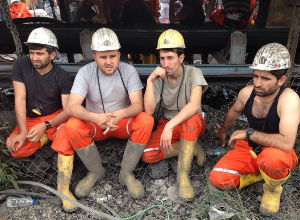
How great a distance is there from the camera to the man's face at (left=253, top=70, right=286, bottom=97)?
8.41 feet

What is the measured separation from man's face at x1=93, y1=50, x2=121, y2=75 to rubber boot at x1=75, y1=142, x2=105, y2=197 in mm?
854

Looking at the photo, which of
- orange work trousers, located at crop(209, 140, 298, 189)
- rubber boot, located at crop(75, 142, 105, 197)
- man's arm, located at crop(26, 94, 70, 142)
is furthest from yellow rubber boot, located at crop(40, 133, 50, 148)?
orange work trousers, located at crop(209, 140, 298, 189)

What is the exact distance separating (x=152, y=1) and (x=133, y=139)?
16.1 ft

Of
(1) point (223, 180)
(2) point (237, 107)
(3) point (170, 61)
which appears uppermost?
(3) point (170, 61)

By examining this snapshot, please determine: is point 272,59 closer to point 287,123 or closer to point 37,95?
point 287,123

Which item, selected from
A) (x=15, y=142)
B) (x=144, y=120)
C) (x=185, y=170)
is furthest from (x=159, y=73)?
(x=15, y=142)

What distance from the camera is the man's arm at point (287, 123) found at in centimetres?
247

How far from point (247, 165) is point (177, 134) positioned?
2.91ft

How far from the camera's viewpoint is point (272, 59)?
252 centimetres

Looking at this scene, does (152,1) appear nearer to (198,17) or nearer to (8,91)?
(198,17)

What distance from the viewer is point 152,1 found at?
266 inches

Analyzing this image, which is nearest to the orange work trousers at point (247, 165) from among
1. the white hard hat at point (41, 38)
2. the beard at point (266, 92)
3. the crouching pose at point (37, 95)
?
the beard at point (266, 92)

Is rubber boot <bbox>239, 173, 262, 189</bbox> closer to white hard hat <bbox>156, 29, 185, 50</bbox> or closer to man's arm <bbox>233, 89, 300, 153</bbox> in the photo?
man's arm <bbox>233, 89, 300, 153</bbox>

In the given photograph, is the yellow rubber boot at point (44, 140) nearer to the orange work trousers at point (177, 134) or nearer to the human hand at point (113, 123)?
the human hand at point (113, 123)
